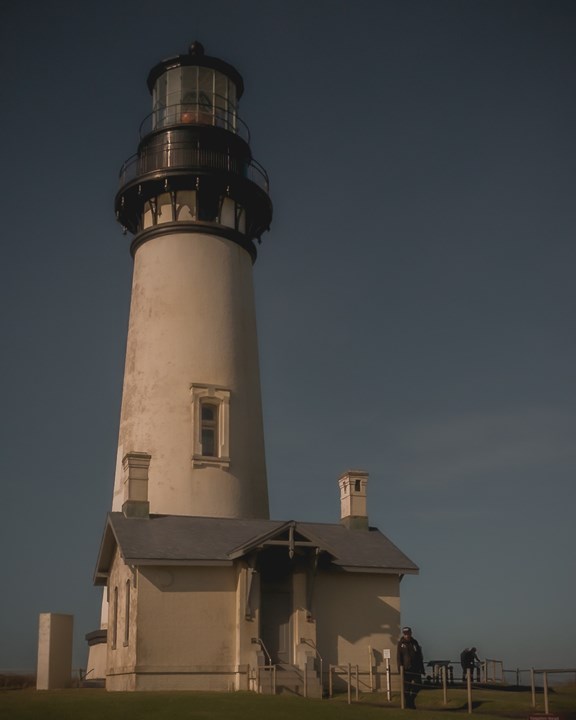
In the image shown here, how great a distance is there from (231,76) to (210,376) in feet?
34.1

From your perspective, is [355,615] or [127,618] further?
[355,615]

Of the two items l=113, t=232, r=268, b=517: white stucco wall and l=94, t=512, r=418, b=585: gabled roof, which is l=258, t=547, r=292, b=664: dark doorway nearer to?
l=94, t=512, r=418, b=585: gabled roof

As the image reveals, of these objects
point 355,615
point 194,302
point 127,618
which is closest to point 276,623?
Result: point 355,615

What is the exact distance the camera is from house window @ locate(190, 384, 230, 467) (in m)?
31.2

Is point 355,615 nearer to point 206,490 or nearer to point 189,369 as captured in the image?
point 206,490

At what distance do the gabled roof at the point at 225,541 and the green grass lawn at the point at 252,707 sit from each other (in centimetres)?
338

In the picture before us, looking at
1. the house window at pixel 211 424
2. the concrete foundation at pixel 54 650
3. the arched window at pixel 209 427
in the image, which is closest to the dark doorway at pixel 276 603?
the house window at pixel 211 424

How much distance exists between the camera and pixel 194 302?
3259 centimetres

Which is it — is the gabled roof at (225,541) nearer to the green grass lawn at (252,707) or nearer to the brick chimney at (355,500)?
the brick chimney at (355,500)

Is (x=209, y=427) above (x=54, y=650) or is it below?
above

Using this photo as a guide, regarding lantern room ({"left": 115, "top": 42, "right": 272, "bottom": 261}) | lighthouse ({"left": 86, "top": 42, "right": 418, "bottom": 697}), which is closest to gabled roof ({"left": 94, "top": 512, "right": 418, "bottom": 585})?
lighthouse ({"left": 86, "top": 42, "right": 418, "bottom": 697})

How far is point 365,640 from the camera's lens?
27.8 m

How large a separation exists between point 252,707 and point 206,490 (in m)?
10.6

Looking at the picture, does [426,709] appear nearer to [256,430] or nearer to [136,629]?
[136,629]
